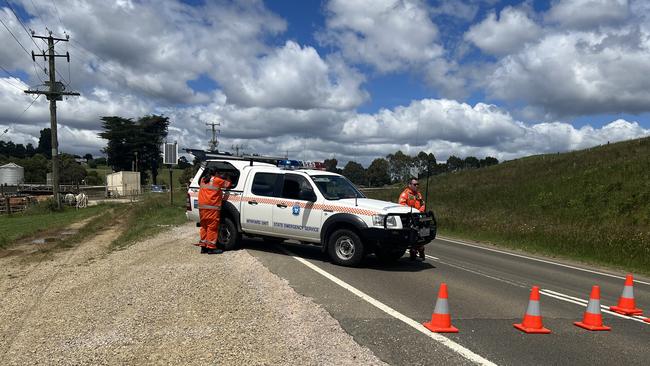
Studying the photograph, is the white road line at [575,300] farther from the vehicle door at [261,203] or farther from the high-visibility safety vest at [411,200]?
the vehicle door at [261,203]

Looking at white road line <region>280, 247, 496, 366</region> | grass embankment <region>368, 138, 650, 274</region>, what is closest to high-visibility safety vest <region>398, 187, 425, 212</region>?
white road line <region>280, 247, 496, 366</region>

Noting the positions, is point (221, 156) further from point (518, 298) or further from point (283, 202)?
point (518, 298)

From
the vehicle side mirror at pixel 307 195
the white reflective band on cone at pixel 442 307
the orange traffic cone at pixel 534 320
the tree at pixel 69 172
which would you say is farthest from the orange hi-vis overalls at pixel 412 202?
the tree at pixel 69 172

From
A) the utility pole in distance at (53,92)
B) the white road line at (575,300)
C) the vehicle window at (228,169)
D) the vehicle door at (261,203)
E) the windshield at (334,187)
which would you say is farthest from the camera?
the utility pole in distance at (53,92)

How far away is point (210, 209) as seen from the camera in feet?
37.5

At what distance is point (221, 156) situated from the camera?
44.4 ft

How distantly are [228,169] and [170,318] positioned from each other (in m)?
6.25

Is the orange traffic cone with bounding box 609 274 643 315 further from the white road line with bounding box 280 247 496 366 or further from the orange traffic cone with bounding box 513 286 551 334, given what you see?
the white road line with bounding box 280 247 496 366

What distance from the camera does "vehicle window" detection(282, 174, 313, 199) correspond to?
10969 mm

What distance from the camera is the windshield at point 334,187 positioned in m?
10.8

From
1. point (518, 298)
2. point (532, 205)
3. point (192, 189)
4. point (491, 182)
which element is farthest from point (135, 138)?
point (518, 298)

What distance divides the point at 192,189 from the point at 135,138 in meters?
92.9

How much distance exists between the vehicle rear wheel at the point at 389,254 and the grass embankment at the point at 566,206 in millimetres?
7162

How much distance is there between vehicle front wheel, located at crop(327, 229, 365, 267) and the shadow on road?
334 millimetres
